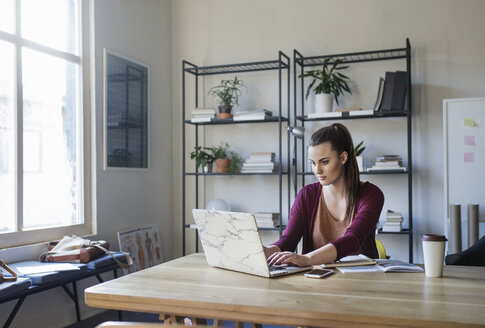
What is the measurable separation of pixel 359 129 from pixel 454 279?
266 cm

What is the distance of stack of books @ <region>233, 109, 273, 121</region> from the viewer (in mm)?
4165

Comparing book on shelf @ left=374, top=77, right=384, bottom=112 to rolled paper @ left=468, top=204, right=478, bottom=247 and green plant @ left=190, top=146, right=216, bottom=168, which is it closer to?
rolled paper @ left=468, top=204, right=478, bottom=247

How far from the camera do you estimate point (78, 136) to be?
146 inches

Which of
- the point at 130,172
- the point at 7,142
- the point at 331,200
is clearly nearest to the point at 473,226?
the point at 331,200

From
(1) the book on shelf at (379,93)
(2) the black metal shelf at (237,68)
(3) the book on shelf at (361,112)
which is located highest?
(2) the black metal shelf at (237,68)

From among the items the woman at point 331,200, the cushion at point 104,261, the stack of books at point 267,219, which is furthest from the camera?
the stack of books at point 267,219

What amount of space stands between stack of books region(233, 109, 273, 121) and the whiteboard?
1434mm

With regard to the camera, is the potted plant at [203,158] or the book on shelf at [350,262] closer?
the book on shelf at [350,262]

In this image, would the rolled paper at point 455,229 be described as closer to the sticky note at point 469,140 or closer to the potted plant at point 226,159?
the sticky note at point 469,140

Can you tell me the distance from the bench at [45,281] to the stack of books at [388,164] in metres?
2.05

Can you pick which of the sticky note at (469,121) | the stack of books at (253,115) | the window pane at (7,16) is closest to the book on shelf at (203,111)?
the stack of books at (253,115)

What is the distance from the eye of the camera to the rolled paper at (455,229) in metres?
3.40

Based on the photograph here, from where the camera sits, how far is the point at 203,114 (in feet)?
14.4

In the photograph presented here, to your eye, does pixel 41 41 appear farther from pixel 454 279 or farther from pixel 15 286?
pixel 454 279
